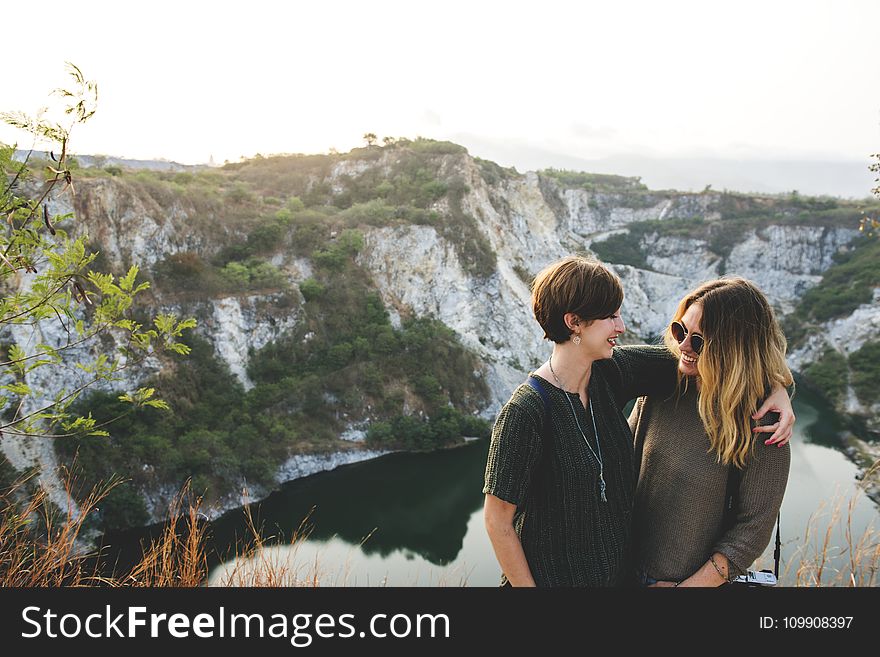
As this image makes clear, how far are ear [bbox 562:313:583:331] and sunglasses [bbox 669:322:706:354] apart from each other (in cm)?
32

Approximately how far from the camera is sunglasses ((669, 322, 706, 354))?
1.54 m

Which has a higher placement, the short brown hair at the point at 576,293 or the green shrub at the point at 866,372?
the short brown hair at the point at 576,293

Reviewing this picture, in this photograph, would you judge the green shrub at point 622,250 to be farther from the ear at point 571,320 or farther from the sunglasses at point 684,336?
the ear at point 571,320

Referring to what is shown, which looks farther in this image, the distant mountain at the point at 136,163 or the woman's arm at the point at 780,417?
the distant mountain at the point at 136,163

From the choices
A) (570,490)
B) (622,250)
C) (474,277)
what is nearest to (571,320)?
(570,490)

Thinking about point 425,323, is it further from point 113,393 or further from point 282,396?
point 113,393

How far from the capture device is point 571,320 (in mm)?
1522

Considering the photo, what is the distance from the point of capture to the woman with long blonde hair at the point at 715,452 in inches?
56.1

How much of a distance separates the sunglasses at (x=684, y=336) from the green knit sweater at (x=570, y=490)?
0.94 ft

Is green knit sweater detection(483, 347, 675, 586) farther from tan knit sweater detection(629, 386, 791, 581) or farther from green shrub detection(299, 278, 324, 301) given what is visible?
green shrub detection(299, 278, 324, 301)

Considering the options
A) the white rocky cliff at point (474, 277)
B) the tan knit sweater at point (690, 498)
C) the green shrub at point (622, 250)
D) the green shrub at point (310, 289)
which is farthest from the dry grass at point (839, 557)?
the green shrub at point (622, 250)

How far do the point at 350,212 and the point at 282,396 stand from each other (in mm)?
10509

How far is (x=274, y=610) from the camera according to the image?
149cm

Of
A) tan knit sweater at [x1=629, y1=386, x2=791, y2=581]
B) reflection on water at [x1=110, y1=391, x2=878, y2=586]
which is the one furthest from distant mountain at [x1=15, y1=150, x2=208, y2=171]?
tan knit sweater at [x1=629, y1=386, x2=791, y2=581]
